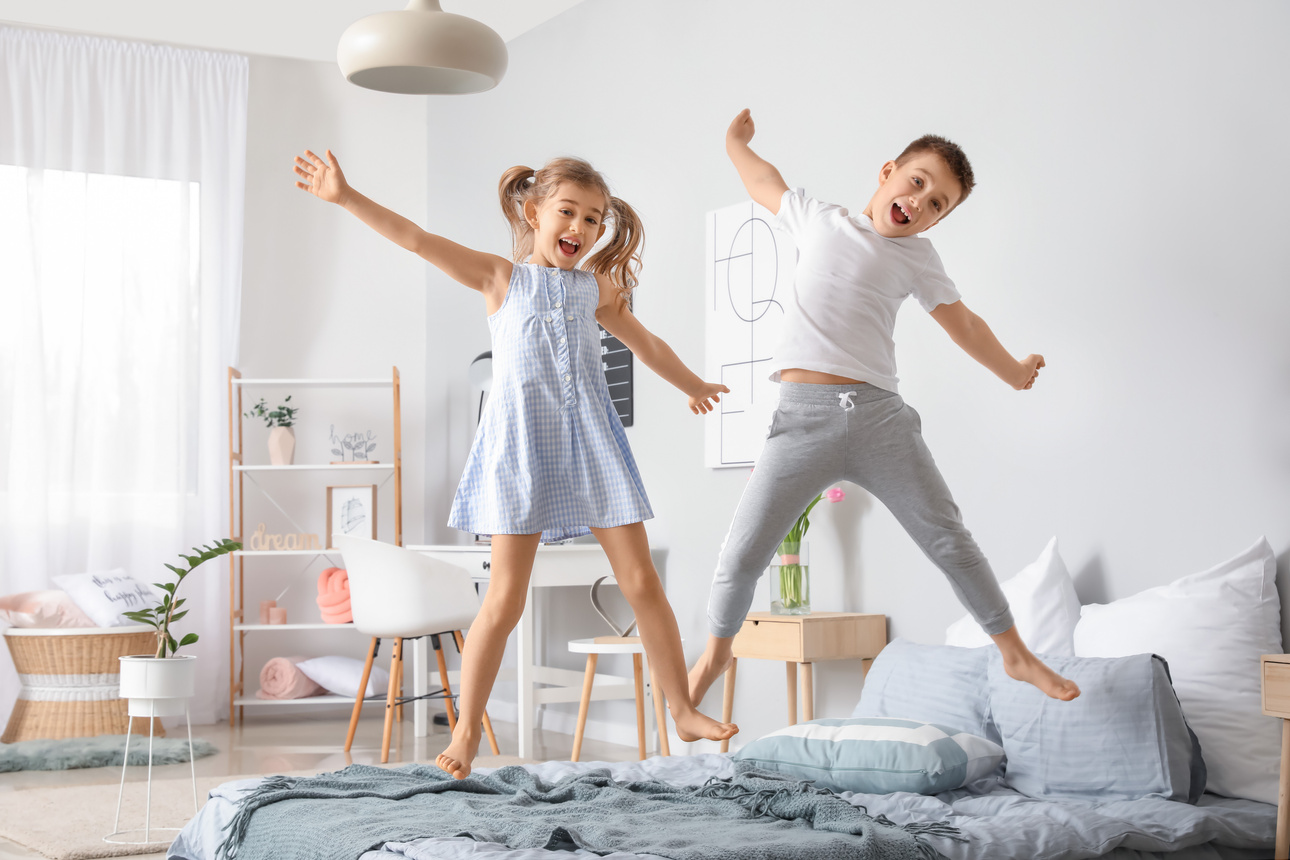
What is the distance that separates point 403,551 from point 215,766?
1065 millimetres

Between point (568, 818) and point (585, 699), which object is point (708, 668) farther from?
point (585, 699)

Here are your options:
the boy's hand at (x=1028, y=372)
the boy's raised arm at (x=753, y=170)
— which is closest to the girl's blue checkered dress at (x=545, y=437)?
the boy's raised arm at (x=753, y=170)

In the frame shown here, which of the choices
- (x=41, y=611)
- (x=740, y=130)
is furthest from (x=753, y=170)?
(x=41, y=611)

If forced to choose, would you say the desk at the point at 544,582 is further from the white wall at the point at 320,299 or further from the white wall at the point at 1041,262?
the white wall at the point at 320,299

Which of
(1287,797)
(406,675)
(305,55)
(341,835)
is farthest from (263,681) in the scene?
(1287,797)

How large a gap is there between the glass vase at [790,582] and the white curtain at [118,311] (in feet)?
9.47

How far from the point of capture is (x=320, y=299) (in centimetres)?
580

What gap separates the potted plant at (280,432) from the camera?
17.4 ft

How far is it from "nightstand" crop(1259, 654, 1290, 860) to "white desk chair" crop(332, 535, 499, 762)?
97.5 inches

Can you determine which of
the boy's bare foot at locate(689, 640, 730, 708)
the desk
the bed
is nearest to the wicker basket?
the desk

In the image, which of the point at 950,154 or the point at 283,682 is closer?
the point at 950,154

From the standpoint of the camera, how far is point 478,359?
507cm

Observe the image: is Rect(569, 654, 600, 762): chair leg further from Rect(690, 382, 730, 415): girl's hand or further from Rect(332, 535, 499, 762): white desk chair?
Rect(690, 382, 730, 415): girl's hand

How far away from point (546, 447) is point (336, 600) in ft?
10.8
